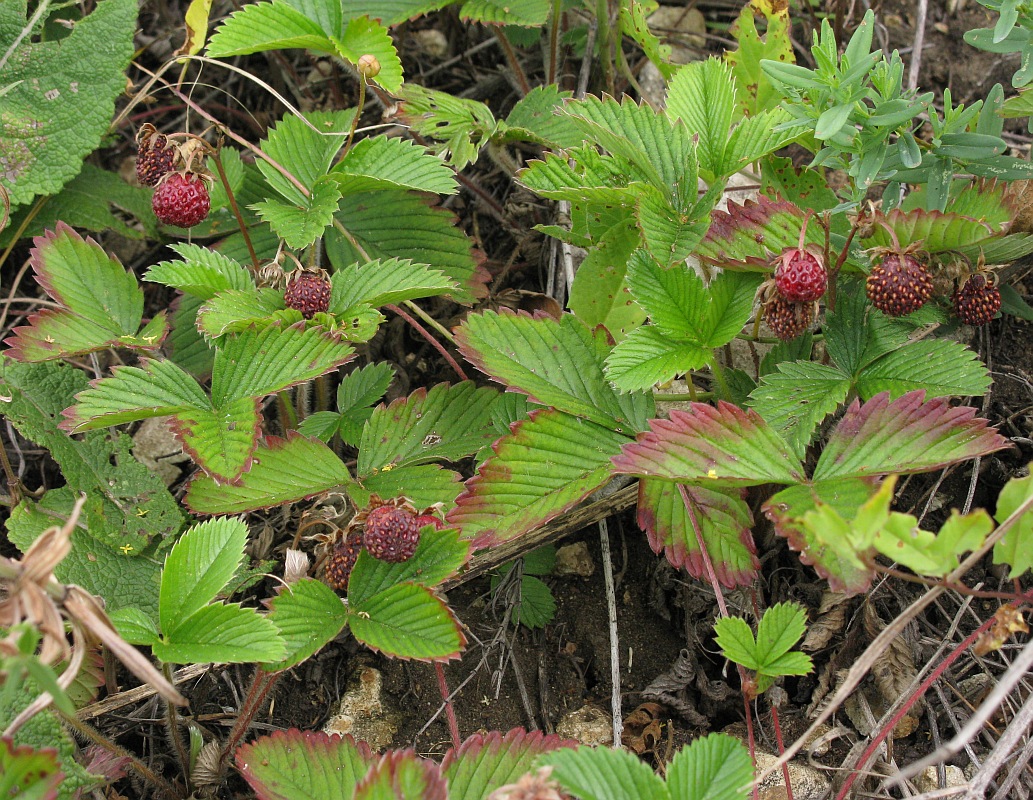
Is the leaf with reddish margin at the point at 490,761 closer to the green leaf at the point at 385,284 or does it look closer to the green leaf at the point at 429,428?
the green leaf at the point at 429,428

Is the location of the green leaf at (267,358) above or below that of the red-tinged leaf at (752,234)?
below

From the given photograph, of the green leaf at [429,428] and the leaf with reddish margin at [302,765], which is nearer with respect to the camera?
the leaf with reddish margin at [302,765]

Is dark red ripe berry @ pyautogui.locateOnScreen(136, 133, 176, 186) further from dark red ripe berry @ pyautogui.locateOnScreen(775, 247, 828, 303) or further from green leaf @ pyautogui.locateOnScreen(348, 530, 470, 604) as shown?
dark red ripe berry @ pyautogui.locateOnScreen(775, 247, 828, 303)

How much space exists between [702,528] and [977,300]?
28.2 inches

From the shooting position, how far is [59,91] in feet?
8.33

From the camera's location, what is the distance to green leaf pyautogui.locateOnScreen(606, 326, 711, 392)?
1776 mm

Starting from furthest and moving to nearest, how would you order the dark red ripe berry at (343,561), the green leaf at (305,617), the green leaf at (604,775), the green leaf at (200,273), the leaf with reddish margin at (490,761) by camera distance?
the green leaf at (200,273) → the dark red ripe berry at (343,561) → the green leaf at (305,617) → the leaf with reddish margin at (490,761) → the green leaf at (604,775)

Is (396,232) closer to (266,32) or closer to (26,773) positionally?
(266,32)

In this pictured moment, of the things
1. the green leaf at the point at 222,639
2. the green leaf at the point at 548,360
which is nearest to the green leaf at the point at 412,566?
the green leaf at the point at 222,639

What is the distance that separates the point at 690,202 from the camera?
6.28 feet

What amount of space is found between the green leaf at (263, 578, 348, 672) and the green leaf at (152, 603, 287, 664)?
73mm

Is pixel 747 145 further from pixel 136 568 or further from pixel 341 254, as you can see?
pixel 136 568

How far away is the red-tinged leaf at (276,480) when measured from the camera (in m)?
1.88

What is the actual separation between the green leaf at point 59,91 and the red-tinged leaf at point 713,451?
1766mm
